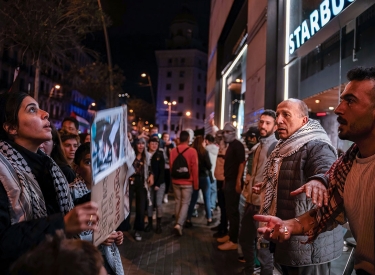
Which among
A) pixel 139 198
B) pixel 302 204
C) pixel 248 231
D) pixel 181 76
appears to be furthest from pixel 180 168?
pixel 181 76

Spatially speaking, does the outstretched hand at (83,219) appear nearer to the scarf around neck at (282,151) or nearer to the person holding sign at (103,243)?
the person holding sign at (103,243)

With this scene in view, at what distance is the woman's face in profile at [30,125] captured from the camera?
219 centimetres

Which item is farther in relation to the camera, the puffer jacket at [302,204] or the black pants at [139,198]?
the black pants at [139,198]

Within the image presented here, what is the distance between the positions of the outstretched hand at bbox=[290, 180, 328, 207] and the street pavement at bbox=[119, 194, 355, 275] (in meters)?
3.75

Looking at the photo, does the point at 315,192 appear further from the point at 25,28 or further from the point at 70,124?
the point at 25,28

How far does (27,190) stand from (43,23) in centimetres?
928

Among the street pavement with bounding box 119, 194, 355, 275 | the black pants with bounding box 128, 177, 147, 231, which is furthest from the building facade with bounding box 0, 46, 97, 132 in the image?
the street pavement with bounding box 119, 194, 355, 275

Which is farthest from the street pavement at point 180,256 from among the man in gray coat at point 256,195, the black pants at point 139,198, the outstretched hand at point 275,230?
the outstretched hand at point 275,230

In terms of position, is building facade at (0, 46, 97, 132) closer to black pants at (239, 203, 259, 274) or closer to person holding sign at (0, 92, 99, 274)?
black pants at (239, 203, 259, 274)

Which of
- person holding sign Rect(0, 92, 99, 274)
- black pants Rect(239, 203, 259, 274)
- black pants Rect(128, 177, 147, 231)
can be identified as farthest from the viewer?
black pants Rect(128, 177, 147, 231)

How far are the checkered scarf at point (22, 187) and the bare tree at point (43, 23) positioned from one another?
29.5 feet

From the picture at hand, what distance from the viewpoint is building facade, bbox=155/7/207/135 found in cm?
8231

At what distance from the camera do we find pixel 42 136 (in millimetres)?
2234

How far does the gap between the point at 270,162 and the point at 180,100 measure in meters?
80.3
